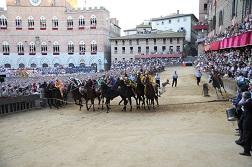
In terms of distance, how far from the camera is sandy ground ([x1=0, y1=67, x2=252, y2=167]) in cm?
916

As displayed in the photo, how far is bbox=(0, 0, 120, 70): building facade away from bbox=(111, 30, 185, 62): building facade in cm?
842

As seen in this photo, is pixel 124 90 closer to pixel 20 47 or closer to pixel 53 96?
pixel 53 96

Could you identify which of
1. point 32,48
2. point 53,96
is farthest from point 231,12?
point 32,48

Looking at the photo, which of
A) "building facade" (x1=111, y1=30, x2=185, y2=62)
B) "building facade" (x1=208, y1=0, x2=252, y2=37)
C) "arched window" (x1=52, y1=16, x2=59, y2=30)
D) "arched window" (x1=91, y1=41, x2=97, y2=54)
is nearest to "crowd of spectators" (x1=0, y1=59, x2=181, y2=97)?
"arched window" (x1=91, y1=41, x2=97, y2=54)

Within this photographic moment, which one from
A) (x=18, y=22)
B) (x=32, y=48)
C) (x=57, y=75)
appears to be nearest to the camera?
(x=57, y=75)

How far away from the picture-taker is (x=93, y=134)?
12469 millimetres

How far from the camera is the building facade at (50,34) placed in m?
64.3

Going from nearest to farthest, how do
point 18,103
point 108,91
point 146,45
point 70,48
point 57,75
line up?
point 108,91 < point 18,103 < point 57,75 < point 70,48 < point 146,45

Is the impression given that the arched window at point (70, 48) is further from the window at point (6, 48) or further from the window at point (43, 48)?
the window at point (6, 48)

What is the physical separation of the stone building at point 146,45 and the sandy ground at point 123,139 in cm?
5674

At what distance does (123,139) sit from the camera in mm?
11547

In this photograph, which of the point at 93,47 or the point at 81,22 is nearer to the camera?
the point at 81,22

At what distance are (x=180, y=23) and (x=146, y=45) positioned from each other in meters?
22.7


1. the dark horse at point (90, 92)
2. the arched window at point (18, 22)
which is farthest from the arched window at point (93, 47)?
the dark horse at point (90, 92)
